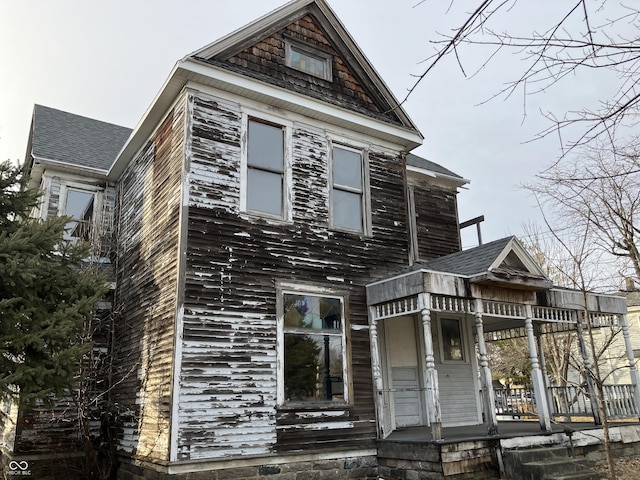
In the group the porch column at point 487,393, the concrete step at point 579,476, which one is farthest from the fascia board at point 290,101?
the concrete step at point 579,476

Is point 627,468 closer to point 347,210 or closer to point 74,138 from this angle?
point 347,210

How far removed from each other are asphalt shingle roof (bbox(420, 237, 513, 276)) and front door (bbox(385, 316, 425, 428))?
1.57m

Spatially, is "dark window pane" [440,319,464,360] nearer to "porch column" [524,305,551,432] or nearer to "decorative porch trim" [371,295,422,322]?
"porch column" [524,305,551,432]

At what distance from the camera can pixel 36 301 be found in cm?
811

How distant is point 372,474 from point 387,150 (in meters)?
6.47

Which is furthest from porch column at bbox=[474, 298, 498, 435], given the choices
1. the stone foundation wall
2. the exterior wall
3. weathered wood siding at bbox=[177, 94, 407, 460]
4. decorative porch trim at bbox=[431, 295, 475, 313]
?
the exterior wall

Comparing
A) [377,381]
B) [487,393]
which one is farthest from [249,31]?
[487,393]

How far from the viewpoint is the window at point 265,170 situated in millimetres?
9570

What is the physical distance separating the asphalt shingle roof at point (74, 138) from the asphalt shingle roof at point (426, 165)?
7.71 meters

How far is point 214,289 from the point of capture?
8.57 metres

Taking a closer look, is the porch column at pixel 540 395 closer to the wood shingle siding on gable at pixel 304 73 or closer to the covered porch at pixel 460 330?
the covered porch at pixel 460 330

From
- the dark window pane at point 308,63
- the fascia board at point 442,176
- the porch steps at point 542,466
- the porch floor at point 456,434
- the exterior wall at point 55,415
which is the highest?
the dark window pane at point 308,63

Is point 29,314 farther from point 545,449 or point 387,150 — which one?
point 545,449

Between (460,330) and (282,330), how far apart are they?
528 cm
